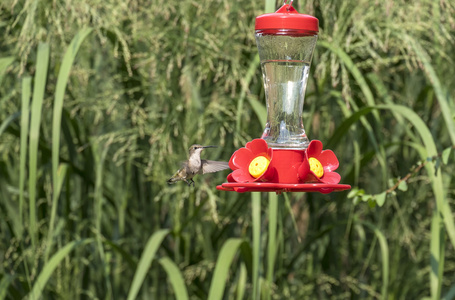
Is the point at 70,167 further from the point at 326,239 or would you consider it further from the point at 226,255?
the point at 326,239

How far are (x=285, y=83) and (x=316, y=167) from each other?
15.8 inches

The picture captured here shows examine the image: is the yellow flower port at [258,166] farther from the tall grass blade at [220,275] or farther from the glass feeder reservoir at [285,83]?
the tall grass blade at [220,275]

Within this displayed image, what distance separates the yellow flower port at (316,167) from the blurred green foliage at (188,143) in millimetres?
745

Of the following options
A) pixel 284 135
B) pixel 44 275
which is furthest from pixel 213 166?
pixel 44 275

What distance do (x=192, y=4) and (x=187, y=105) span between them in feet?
1.19

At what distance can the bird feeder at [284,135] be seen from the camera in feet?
4.66

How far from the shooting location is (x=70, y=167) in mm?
2486

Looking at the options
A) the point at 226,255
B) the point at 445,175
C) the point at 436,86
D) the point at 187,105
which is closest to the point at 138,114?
the point at 187,105

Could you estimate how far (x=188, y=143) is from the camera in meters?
2.53

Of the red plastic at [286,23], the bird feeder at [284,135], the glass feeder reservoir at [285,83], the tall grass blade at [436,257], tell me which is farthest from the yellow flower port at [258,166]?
the tall grass blade at [436,257]

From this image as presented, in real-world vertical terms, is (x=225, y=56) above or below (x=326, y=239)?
above

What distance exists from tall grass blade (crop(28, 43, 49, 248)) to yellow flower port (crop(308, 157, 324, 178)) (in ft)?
2.84

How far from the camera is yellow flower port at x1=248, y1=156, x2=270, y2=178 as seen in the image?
4.85 feet

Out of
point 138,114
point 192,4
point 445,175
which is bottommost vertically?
point 445,175
